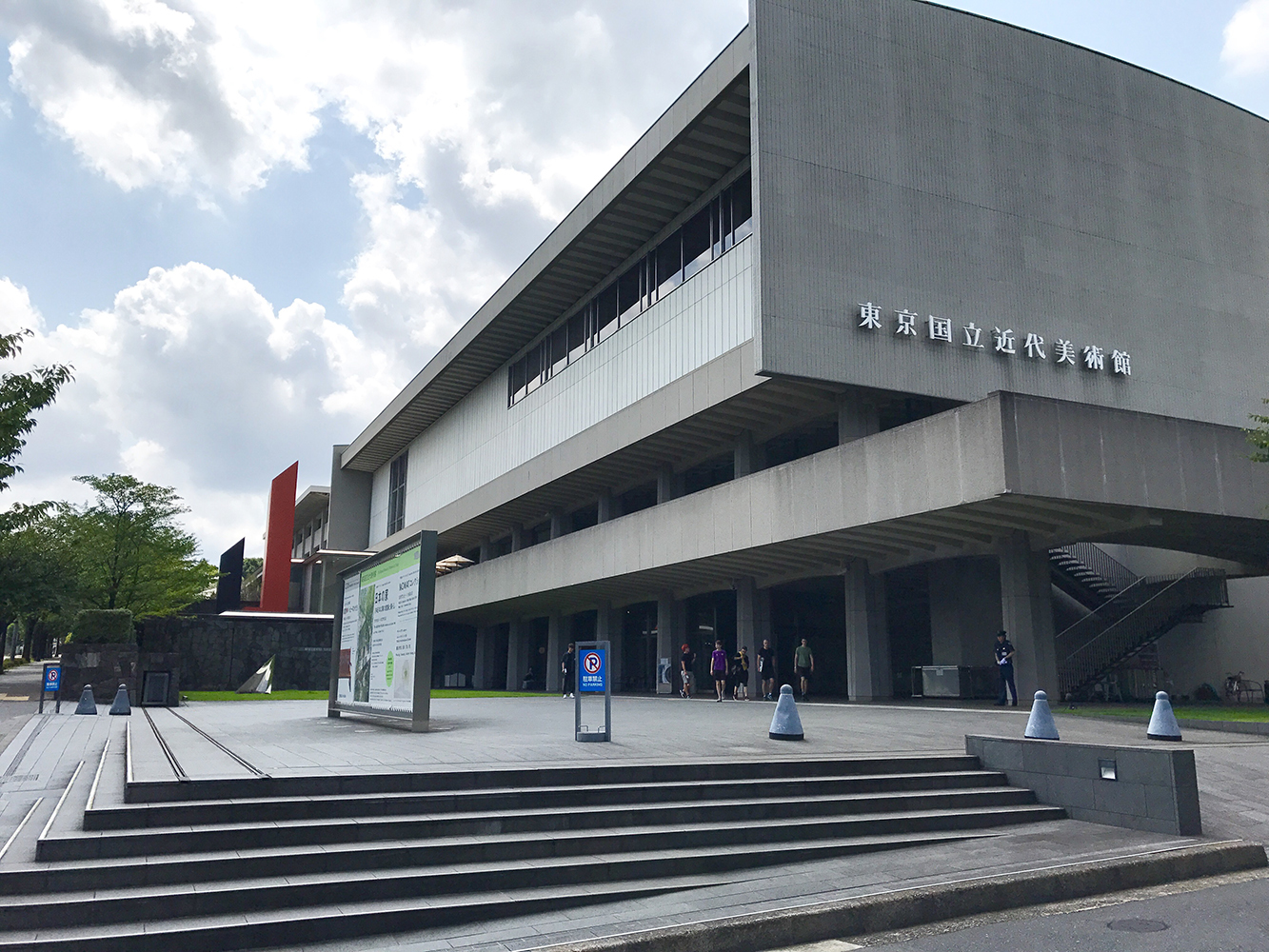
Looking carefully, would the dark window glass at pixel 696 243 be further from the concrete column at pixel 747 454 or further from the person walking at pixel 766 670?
the person walking at pixel 766 670

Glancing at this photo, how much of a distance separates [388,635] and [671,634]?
72.4 ft

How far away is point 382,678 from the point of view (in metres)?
15.0

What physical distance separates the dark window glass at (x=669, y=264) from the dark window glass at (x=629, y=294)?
1.29 metres

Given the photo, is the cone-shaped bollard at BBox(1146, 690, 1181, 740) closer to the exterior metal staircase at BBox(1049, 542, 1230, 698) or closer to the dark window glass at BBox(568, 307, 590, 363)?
the exterior metal staircase at BBox(1049, 542, 1230, 698)

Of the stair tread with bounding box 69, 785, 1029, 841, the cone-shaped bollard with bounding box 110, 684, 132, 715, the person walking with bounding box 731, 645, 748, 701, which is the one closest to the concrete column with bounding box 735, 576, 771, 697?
the person walking with bounding box 731, 645, 748, 701

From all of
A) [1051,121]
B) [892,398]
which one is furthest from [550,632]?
[1051,121]

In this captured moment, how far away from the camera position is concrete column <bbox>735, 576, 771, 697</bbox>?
31172mm

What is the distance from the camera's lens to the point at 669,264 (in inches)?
1257

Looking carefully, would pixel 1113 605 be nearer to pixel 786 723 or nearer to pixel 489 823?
pixel 786 723

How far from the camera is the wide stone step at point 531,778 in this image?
8195 millimetres

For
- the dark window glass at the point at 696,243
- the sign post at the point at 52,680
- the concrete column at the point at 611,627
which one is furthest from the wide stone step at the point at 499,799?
the concrete column at the point at 611,627

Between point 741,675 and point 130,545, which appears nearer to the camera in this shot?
point 741,675

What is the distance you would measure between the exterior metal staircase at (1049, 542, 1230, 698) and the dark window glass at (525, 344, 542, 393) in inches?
830

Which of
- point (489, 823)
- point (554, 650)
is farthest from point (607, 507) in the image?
point (489, 823)
